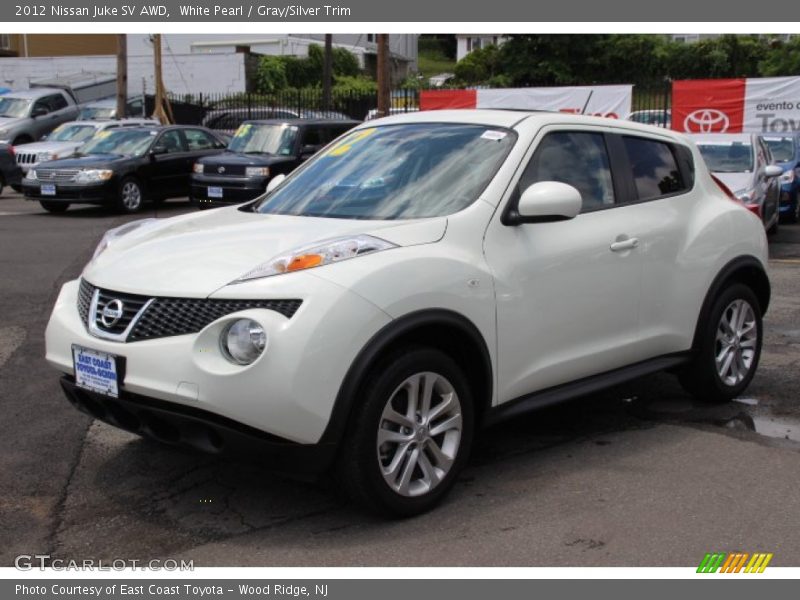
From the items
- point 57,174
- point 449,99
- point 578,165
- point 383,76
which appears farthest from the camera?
point 383,76

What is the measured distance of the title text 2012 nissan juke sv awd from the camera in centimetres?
387

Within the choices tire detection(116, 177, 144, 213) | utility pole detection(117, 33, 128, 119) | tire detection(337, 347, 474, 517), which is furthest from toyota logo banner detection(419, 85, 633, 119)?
tire detection(337, 347, 474, 517)

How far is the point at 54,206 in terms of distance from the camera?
1736cm

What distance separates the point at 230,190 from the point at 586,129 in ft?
38.9

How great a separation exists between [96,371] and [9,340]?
3.85 metres

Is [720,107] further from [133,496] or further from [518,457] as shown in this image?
[133,496]

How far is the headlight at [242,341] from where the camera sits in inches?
151

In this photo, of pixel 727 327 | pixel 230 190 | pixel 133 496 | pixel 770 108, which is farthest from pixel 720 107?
pixel 133 496

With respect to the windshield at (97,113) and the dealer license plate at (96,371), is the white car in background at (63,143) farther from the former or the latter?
the dealer license plate at (96,371)

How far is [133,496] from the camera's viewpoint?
4566mm

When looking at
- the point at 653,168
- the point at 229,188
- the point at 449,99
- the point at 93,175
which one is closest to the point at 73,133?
the point at 93,175

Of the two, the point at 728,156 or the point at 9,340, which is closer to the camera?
the point at 9,340

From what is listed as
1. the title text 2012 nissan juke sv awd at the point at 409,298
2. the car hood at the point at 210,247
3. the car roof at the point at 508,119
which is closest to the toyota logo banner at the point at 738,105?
the title text 2012 nissan juke sv awd at the point at 409,298

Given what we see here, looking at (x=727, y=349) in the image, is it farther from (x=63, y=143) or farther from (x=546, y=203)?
(x=63, y=143)
